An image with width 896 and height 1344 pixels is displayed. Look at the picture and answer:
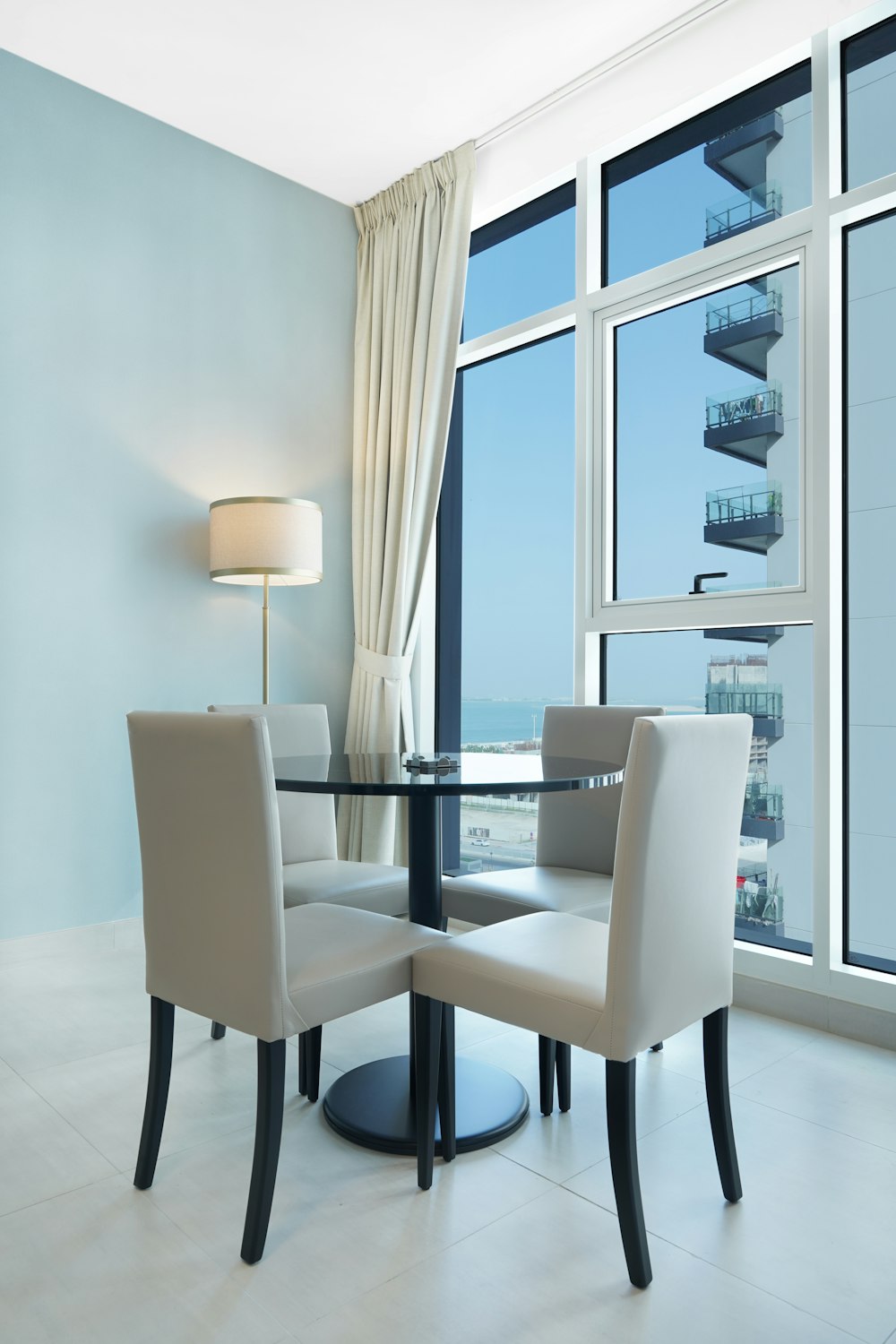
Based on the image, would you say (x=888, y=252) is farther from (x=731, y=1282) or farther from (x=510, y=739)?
(x=731, y=1282)

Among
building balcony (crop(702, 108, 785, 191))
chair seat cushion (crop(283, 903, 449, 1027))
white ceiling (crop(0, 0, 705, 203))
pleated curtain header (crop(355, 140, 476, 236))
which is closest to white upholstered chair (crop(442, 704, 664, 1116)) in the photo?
chair seat cushion (crop(283, 903, 449, 1027))

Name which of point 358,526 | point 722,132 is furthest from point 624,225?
point 358,526

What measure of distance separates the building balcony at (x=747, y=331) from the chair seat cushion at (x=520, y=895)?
171cm

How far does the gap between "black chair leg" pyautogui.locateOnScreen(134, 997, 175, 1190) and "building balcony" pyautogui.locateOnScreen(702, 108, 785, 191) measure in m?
2.93

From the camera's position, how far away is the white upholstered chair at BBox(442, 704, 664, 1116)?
83.5 inches

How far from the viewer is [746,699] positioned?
9.43 feet

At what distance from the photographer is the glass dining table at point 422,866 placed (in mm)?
1710

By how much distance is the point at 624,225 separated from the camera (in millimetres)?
3256

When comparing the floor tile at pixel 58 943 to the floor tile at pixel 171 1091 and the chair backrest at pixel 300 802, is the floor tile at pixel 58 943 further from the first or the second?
the chair backrest at pixel 300 802

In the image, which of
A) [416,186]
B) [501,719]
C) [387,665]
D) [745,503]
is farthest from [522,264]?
[501,719]

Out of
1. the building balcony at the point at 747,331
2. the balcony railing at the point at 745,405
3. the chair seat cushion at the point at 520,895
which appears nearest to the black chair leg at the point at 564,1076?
the chair seat cushion at the point at 520,895

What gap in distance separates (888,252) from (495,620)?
1945 millimetres

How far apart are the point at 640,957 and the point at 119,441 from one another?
8.80 feet

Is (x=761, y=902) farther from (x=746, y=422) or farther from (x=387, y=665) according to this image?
(x=387, y=665)
